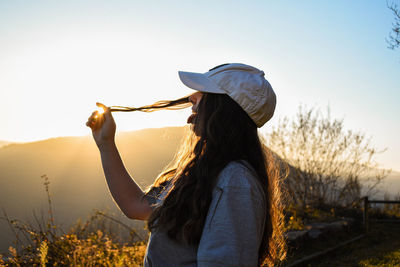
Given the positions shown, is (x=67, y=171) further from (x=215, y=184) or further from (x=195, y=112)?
(x=215, y=184)

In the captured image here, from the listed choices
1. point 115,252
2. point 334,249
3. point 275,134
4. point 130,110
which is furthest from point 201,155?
point 275,134

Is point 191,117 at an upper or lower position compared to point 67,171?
upper

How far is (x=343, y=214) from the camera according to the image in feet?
34.0

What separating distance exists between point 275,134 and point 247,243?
9658mm

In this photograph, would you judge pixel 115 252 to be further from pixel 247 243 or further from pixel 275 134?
pixel 275 134

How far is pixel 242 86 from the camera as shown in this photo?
1.40 m

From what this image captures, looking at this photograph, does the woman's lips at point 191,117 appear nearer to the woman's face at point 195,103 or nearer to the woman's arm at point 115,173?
the woman's face at point 195,103

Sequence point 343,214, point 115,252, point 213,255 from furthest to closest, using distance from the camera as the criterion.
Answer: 1. point 343,214
2. point 115,252
3. point 213,255

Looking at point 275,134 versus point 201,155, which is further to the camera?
point 275,134

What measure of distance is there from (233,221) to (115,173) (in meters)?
0.63

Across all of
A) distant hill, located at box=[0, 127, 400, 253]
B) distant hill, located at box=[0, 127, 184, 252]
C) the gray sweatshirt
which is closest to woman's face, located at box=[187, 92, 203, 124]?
the gray sweatshirt

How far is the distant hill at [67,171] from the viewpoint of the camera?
20.4 meters

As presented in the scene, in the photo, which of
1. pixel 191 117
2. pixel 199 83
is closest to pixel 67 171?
pixel 191 117

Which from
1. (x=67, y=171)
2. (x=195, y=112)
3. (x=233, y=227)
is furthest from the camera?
(x=67, y=171)
